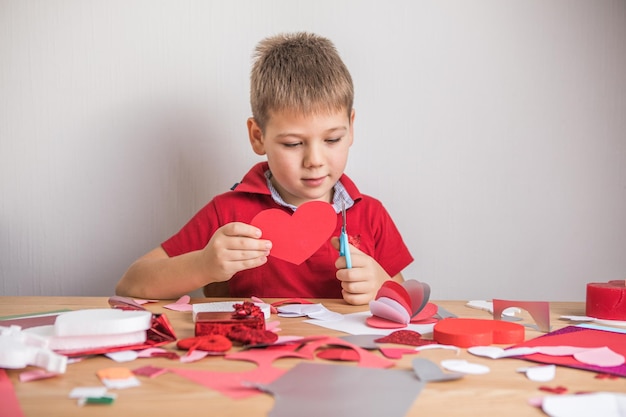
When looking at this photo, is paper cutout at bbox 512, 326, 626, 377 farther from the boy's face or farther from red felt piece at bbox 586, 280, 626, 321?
the boy's face

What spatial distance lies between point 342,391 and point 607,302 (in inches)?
21.0

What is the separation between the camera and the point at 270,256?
1.32 meters

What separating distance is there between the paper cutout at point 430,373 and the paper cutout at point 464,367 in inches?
0.5

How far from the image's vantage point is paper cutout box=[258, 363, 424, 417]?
54 centimetres

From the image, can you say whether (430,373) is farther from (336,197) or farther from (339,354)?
(336,197)

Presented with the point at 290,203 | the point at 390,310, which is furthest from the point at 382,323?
the point at 290,203

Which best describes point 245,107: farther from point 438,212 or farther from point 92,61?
point 438,212

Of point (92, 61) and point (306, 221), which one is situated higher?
point (92, 61)

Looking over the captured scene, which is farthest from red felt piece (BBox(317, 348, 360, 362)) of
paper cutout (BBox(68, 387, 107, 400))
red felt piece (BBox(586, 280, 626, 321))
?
red felt piece (BBox(586, 280, 626, 321))

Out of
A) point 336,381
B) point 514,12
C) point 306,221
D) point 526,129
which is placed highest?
point 514,12

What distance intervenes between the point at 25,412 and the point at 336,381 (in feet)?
0.92

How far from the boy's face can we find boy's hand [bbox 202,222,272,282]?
249mm

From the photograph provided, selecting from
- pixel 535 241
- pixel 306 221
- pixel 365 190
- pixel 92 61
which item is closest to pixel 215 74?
pixel 92 61

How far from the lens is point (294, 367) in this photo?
2.15 feet
